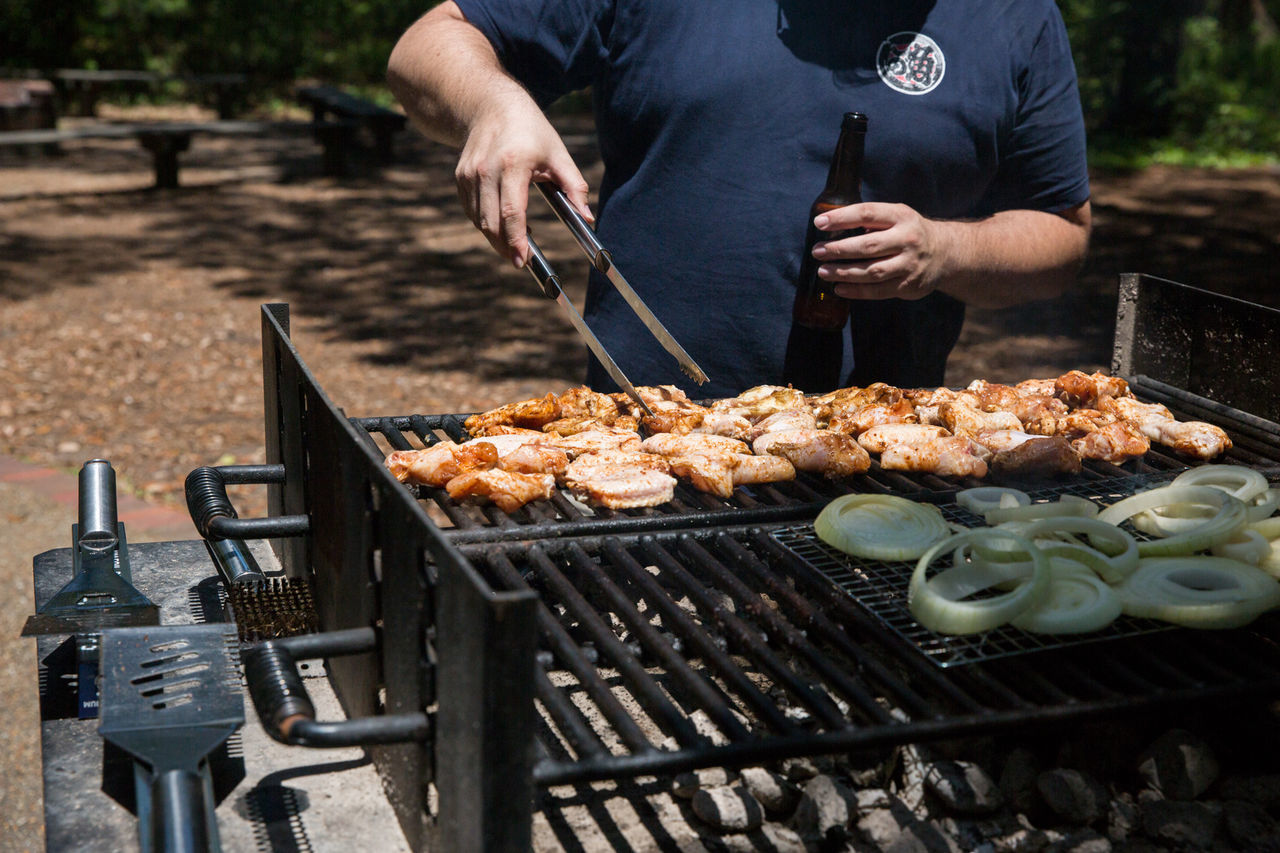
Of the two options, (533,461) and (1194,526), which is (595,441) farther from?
(1194,526)

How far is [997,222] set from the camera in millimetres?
3170

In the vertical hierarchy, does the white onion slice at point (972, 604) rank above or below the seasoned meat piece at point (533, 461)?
below

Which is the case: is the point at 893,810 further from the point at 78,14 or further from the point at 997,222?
the point at 78,14

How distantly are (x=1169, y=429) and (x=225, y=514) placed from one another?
2.13 m

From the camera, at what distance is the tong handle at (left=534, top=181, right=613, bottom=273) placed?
7.65 ft

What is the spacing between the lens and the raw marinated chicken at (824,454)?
250 cm

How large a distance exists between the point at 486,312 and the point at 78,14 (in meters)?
11.7

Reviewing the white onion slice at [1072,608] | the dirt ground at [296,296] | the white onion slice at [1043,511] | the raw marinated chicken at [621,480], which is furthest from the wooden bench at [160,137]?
the white onion slice at [1072,608]

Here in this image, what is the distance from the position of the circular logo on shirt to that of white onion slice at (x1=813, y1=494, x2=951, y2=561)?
1291mm

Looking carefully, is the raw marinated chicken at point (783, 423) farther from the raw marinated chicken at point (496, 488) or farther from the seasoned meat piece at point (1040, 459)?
the raw marinated chicken at point (496, 488)

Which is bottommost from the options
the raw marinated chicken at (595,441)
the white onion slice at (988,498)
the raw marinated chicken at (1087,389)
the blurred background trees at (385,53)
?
the white onion slice at (988,498)

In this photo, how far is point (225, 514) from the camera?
7.36 feet

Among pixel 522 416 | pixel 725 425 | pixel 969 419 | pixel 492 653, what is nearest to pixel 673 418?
pixel 725 425

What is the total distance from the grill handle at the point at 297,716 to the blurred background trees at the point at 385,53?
15.0 meters
